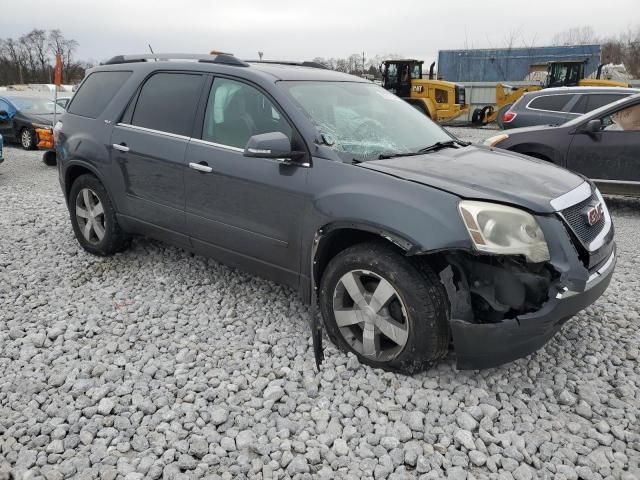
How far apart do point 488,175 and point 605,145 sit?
15.9 feet

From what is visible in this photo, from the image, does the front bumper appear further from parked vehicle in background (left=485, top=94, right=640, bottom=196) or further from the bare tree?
the bare tree

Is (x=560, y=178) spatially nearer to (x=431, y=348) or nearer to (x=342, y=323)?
(x=431, y=348)

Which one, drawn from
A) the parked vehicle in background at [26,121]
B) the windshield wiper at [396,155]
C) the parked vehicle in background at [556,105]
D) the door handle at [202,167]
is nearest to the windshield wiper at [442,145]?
the windshield wiper at [396,155]

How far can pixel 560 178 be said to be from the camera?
336cm

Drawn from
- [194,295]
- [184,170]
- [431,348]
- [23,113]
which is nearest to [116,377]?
[194,295]

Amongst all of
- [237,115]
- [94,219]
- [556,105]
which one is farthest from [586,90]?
[94,219]

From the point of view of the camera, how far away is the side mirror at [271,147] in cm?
323

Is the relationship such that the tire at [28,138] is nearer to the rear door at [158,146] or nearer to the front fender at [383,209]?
the rear door at [158,146]

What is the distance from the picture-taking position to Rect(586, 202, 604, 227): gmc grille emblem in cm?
311

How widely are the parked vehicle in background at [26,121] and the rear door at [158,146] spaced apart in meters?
10.3

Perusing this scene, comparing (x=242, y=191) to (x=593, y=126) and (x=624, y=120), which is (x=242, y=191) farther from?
(x=624, y=120)

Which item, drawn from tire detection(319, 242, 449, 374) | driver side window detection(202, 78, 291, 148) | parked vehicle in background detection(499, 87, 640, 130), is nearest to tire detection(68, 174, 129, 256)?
driver side window detection(202, 78, 291, 148)

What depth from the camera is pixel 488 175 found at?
3.15 metres

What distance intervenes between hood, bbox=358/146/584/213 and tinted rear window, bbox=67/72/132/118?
2700 mm
